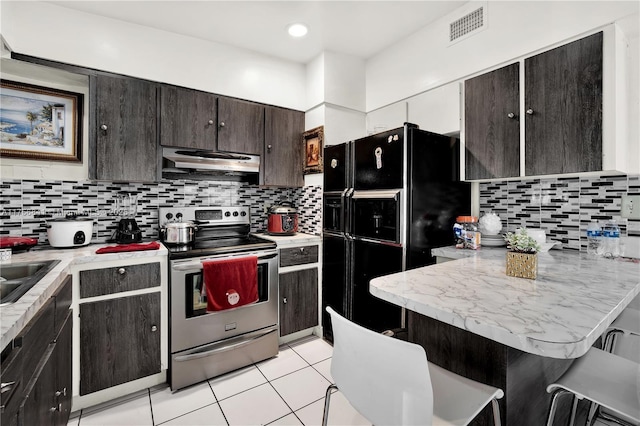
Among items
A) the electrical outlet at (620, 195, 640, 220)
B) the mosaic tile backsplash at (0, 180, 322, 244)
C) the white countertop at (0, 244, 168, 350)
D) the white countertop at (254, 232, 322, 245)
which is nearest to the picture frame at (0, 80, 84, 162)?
the mosaic tile backsplash at (0, 180, 322, 244)

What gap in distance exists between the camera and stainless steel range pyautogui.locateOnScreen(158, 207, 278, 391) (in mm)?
2049

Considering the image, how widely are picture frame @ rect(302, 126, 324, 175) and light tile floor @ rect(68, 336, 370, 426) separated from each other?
5.51 feet

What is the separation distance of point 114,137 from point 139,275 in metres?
1.02

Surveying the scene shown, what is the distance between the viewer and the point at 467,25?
7.33 ft

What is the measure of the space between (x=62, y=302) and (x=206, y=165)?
4.56 feet

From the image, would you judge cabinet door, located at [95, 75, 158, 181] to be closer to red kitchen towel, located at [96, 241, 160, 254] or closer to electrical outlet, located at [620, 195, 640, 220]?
red kitchen towel, located at [96, 241, 160, 254]

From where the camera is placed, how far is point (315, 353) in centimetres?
251

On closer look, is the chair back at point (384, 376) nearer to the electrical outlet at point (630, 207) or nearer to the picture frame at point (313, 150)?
the electrical outlet at point (630, 207)

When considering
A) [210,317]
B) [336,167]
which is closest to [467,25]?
[336,167]

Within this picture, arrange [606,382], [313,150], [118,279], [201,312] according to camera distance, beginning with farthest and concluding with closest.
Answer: [313,150] < [201,312] < [118,279] < [606,382]

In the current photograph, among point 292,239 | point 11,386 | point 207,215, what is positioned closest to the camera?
point 11,386

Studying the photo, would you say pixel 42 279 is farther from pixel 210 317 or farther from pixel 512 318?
pixel 512 318

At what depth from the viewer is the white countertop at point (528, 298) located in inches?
29.3

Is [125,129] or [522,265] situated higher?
[125,129]
